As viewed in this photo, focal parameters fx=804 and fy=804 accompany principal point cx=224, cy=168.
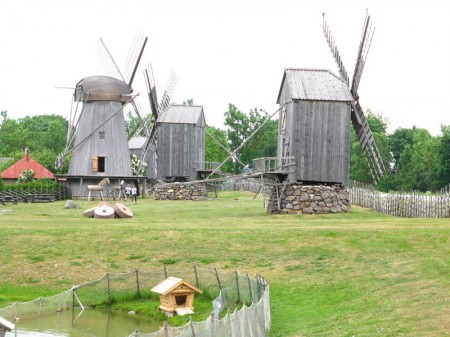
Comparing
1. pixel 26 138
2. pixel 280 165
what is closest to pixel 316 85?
pixel 280 165

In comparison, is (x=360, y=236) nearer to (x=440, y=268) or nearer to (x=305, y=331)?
(x=440, y=268)

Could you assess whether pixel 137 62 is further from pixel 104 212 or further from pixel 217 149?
pixel 217 149

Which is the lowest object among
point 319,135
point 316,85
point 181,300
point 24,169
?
point 181,300

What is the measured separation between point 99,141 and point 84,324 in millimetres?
43974

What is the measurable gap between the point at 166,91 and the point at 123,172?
10377mm

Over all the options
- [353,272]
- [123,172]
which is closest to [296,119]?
[353,272]

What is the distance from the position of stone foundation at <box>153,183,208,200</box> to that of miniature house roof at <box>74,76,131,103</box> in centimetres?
796

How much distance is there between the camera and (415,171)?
96.0 metres

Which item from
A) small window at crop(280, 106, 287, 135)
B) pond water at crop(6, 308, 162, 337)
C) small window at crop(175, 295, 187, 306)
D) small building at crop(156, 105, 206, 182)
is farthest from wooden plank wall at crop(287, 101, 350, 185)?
small building at crop(156, 105, 206, 182)

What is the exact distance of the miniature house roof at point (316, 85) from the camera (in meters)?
44.7

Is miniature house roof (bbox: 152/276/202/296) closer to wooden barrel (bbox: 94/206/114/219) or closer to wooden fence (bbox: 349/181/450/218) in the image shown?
wooden barrel (bbox: 94/206/114/219)

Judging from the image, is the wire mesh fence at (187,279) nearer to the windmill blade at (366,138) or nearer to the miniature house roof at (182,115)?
the windmill blade at (366,138)

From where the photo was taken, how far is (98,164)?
6469cm

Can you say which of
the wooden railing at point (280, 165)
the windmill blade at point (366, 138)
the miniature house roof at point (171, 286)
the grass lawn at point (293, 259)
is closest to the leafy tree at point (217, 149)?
the windmill blade at point (366, 138)
